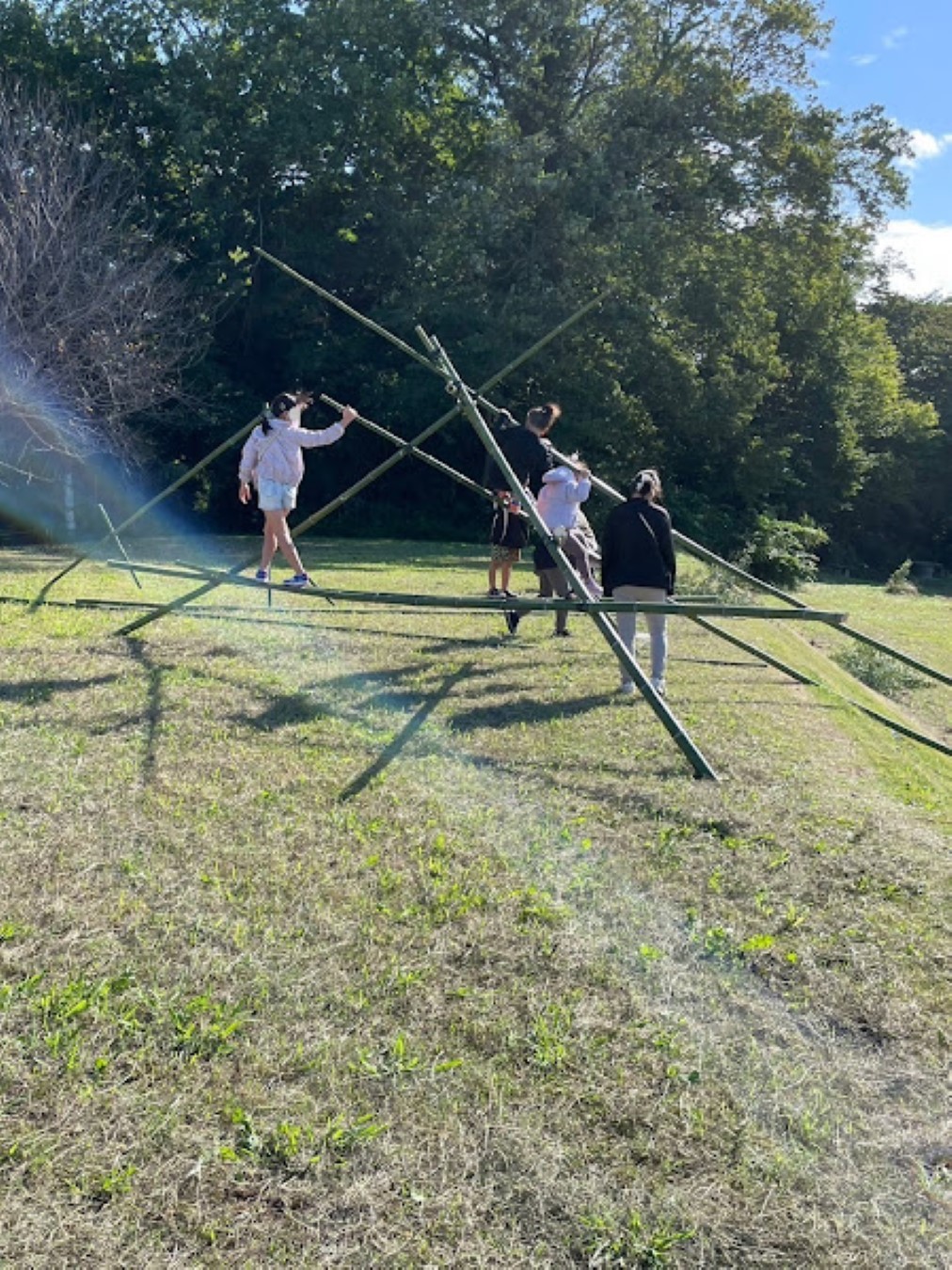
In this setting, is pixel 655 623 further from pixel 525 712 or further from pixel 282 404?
pixel 282 404

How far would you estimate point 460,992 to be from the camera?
3.79m

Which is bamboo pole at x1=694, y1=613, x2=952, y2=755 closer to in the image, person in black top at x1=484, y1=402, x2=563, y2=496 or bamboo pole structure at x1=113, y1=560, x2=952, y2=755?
bamboo pole structure at x1=113, y1=560, x2=952, y2=755

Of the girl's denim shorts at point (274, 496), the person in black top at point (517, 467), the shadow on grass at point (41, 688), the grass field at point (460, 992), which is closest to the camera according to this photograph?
the grass field at point (460, 992)

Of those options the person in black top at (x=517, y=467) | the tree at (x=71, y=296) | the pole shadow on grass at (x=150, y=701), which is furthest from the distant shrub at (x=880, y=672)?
the tree at (x=71, y=296)

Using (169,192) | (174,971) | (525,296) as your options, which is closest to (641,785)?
(174,971)

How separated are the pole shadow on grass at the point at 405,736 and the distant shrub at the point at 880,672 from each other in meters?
6.34

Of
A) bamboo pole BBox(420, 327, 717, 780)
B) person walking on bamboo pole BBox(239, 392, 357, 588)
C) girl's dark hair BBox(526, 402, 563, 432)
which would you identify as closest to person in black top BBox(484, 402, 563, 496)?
girl's dark hair BBox(526, 402, 563, 432)

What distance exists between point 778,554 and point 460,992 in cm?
2343

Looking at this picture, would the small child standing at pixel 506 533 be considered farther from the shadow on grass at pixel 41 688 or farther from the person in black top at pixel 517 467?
the shadow on grass at pixel 41 688

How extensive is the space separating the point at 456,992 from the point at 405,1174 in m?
0.90

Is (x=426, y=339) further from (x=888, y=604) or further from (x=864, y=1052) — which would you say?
(x=888, y=604)

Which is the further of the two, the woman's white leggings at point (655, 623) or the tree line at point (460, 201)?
the tree line at point (460, 201)

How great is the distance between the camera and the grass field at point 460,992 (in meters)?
2.82

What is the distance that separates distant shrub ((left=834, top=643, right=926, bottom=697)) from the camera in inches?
514
